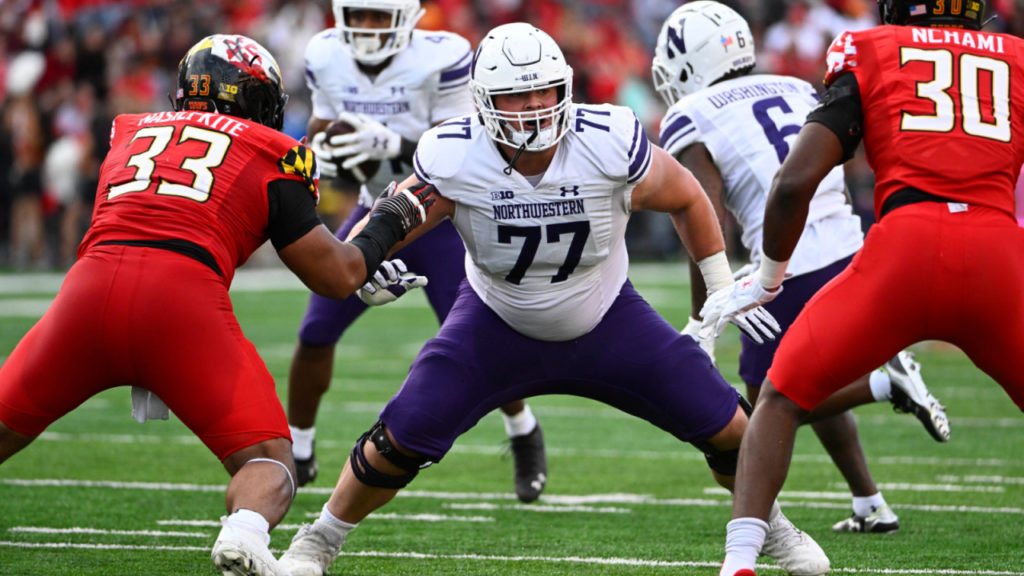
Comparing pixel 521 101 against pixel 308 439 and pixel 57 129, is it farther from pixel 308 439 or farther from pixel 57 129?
pixel 57 129

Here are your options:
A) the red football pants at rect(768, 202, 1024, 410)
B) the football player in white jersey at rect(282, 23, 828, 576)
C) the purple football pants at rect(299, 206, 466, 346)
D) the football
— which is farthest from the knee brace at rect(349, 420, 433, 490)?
the football

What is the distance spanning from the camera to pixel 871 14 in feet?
54.0

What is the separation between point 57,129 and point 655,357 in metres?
14.5

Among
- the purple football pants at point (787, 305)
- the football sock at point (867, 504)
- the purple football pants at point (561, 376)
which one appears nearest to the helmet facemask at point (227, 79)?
the purple football pants at point (561, 376)

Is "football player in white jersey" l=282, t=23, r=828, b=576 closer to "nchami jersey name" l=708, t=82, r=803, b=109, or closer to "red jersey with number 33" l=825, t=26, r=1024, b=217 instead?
"red jersey with number 33" l=825, t=26, r=1024, b=217

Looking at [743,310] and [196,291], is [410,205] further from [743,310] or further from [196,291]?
[743,310]

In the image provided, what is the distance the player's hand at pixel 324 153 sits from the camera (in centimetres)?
594

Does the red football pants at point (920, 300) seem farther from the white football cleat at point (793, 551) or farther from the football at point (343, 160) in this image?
the football at point (343, 160)

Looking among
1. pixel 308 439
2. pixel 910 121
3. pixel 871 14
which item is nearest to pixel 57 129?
pixel 871 14

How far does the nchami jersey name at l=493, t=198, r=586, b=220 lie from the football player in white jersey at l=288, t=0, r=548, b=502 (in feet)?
5.78

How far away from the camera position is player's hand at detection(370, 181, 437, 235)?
13.4 ft

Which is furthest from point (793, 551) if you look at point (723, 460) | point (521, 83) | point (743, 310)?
point (521, 83)

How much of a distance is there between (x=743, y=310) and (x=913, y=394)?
133 cm

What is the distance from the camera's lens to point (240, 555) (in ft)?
11.1
